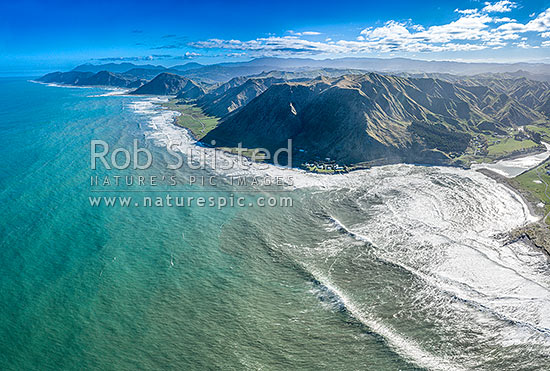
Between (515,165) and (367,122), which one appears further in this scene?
(367,122)

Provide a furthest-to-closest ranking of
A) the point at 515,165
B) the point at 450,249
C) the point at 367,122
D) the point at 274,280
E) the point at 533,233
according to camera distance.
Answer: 1. the point at 367,122
2. the point at 515,165
3. the point at 533,233
4. the point at 450,249
5. the point at 274,280

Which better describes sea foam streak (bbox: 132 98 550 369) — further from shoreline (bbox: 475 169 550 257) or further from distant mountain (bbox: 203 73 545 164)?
distant mountain (bbox: 203 73 545 164)

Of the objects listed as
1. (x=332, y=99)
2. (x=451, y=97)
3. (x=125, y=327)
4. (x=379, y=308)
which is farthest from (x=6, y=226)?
(x=451, y=97)

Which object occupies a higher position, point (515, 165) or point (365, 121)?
point (365, 121)

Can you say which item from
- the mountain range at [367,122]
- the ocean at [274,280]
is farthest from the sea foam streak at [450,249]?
the mountain range at [367,122]

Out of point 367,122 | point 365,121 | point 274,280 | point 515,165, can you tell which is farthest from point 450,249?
point 515,165

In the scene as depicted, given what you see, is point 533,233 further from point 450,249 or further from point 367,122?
point 367,122

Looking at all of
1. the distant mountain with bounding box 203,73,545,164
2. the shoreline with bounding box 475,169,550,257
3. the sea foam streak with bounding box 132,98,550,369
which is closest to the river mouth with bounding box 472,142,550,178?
the sea foam streak with bounding box 132,98,550,369
